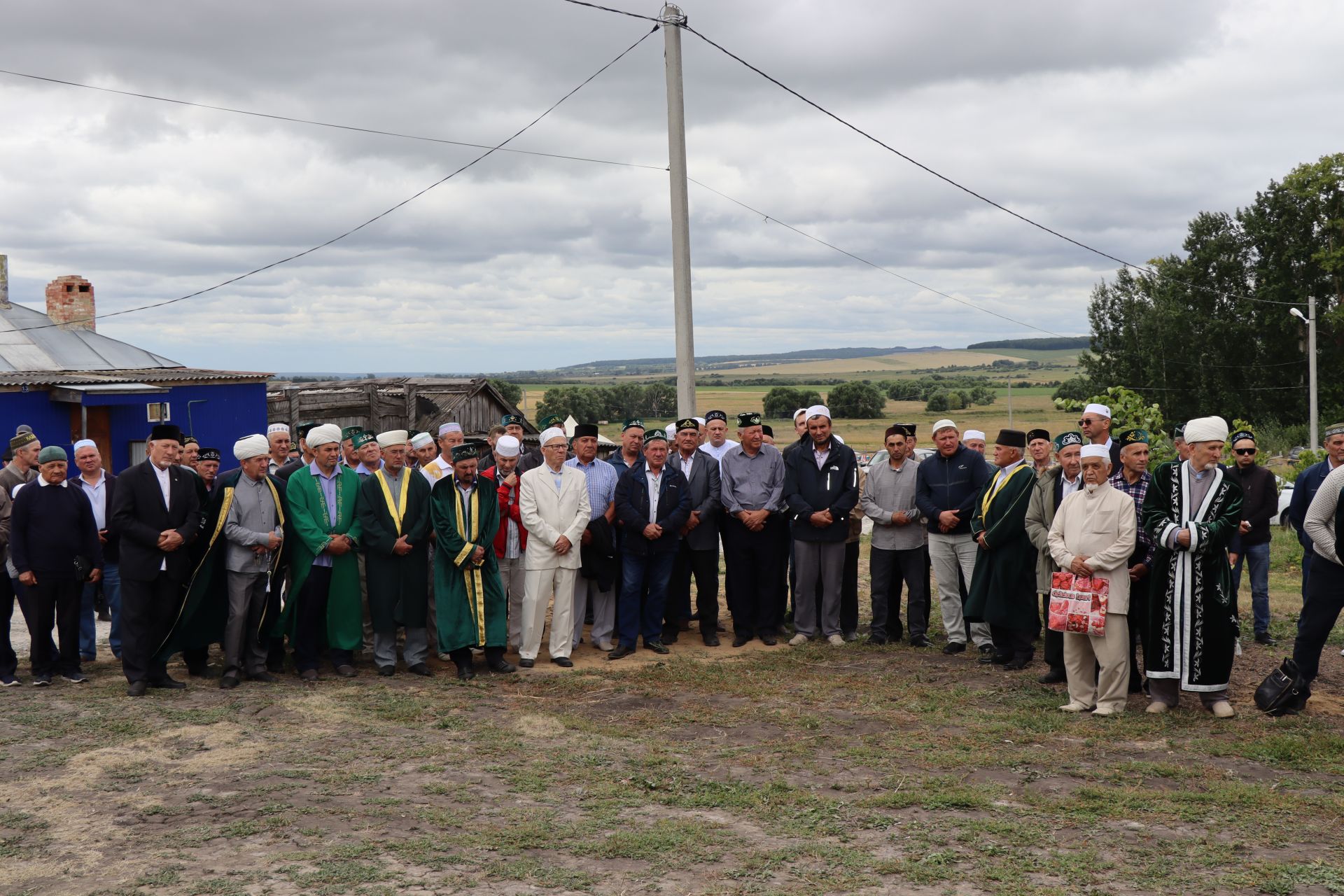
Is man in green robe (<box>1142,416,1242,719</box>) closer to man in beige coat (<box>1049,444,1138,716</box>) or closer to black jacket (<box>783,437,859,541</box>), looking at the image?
man in beige coat (<box>1049,444,1138,716</box>)

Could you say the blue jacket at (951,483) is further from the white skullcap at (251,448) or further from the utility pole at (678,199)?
the white skullcap at (251,448)

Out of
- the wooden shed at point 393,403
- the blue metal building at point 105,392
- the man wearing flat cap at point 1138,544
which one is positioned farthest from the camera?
the wooden shed at point 393,403

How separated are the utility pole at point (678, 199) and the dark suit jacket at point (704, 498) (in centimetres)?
171

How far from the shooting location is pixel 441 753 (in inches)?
247

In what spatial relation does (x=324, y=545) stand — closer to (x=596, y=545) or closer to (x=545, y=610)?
(x=545, y=610)

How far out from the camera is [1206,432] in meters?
7.00

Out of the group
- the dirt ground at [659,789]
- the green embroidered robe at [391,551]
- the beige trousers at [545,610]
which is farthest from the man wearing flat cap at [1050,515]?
the green embroidered robe at [391,551]

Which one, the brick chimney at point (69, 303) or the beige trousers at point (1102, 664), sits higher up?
the brick chimney at point (69, 303)

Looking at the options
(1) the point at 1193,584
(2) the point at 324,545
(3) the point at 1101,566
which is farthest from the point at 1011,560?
(2) the point at 324,545

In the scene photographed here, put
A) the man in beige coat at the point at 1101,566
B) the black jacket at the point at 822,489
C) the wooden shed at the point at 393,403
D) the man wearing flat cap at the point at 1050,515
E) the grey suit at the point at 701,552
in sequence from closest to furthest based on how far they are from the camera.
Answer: the man in beige coat at the point at 1101,566 → the man wearing flat cap at the point at 1050,515 → the black jacket at the point at 822,489 → the grey suit at the point at 701,552 → the wooden shed at the point at 393,403

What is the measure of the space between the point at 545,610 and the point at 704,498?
1.63 m

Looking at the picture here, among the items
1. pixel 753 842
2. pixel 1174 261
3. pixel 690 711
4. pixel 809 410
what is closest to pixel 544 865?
pixel 753 842

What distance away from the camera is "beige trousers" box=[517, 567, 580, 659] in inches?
345

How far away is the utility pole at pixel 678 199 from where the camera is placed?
36.1ft
